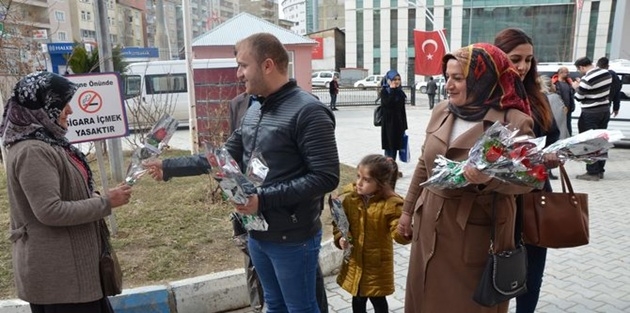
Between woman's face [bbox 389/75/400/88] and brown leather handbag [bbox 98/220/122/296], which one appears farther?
woman's face [bbox 389/75/400/88]

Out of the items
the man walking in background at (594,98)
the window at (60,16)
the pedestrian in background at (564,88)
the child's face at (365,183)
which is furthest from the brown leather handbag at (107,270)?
the window at (60,16)

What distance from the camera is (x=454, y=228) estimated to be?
211 centimetres

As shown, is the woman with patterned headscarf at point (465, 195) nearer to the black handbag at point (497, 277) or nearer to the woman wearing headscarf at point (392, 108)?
the black handbag at point (497, 277)

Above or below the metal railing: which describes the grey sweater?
above

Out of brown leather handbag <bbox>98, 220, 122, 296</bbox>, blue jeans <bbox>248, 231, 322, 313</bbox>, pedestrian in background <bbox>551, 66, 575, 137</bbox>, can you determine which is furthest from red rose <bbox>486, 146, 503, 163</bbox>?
pedestrian in background <bbox>551, 66, 575, 137</bbox>

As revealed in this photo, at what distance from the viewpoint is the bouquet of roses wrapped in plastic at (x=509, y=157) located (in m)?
1.70

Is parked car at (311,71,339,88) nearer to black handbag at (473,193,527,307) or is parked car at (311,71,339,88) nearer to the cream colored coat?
the cream colored coat

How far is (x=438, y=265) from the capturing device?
220cm

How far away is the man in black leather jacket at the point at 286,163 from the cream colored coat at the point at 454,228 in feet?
1.61

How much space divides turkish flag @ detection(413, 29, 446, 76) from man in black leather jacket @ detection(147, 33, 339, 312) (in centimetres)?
1231

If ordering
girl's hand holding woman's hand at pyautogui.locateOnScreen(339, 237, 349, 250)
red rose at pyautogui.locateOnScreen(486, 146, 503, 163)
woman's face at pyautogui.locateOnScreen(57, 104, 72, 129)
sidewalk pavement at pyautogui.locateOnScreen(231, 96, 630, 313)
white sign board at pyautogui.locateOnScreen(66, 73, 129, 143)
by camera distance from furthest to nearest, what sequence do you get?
1. white sign board at pyautogui.locateOnScreen(66, 73, 129, 143)
2. sidewalk pavement at pyautogui.locateOnScreen(231, 96, 630, 313)
3. girl's hand holding woman's hand at pyautogui.locateOnScreen(339, 237, 349, 250)
4. woman's face at pyautogui.locateOnScreen(57, 104, 72, 129)
5. red rose at pyautogui.locateOnScreen(486, 146, 503, 163)

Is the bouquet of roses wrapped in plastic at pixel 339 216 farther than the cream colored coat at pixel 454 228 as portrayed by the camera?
Yes

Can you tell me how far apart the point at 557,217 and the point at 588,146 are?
654 millimetres

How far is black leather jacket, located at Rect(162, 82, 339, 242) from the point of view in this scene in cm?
207
